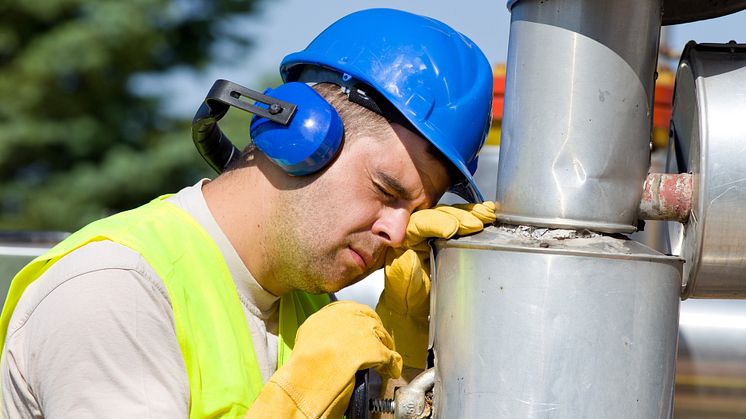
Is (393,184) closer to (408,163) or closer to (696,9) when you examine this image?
(408,163)

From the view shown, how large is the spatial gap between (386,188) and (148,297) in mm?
504

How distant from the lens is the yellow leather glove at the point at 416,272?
1.55 metres

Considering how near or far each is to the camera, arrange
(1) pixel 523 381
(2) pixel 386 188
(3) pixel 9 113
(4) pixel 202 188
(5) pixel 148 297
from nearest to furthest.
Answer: (1) pixel 523 381
(5) pixel 148 297
(2) pixel 386 188
(4) pixel 202 188
(3) pixel 9 113

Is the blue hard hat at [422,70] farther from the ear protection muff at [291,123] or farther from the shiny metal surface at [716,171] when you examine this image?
the shiny metal surface at [716,171]

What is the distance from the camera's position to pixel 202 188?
76.5 inches

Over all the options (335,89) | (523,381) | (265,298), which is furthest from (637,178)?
(265,298)

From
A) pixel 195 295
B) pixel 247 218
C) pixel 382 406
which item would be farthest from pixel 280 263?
pixel 382 406

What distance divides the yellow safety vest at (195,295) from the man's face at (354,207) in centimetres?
15

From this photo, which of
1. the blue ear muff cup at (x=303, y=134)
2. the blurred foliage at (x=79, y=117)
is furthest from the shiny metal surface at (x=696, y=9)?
the blurred foliage at (x=79, y=117)

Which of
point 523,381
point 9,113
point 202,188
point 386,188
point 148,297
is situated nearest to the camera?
point 523,381

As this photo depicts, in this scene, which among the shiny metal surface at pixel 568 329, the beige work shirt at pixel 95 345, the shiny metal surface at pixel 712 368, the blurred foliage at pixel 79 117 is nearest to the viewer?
the shiny metal surface at pixel 568 329

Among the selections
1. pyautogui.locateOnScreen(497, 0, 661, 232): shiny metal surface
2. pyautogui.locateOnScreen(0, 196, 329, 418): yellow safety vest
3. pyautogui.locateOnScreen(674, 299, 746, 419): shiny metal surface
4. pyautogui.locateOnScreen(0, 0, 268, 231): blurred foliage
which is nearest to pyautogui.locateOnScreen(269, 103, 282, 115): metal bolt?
pyautogui.locateOnScreen(0, 196, 329, 418): yellow safety vest

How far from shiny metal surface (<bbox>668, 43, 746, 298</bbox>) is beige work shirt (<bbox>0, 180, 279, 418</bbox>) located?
34.0 inches

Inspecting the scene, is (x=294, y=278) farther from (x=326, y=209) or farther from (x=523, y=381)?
(x=523, y=381)
